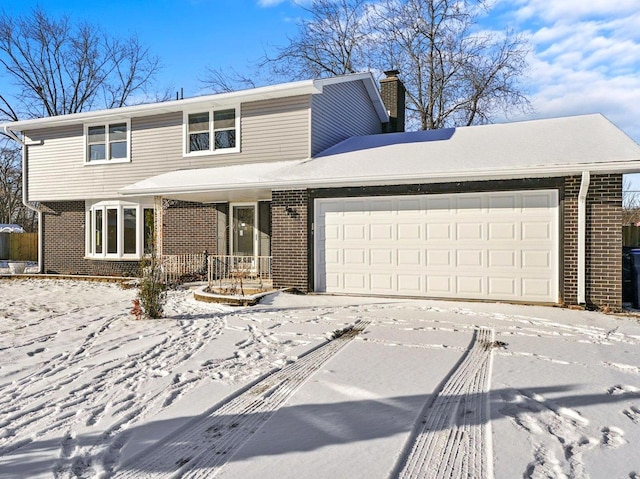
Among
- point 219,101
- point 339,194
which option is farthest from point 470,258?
point 219,101

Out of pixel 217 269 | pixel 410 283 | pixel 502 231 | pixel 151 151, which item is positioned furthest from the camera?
pixel 151 151

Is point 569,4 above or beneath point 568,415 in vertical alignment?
above

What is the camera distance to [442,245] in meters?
9.66

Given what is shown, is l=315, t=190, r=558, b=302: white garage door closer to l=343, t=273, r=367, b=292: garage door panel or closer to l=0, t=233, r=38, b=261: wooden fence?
l=343, t=273, r=367, b=292: garage door panel

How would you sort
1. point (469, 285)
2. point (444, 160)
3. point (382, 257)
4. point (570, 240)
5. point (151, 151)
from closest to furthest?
point (570, 240), point (469, 285), point (444, 160), point (382, 257), point (151, 151)

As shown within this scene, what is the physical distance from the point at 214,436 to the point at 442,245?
23.6ft

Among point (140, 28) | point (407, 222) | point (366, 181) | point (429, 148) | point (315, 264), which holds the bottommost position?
point (315, 264)

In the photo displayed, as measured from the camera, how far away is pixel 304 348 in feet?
19.5

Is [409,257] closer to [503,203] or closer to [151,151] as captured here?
[503,203]

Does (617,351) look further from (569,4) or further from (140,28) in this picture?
(140,28)

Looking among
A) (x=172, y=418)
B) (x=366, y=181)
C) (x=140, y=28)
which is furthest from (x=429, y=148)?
(x=140, y=28)

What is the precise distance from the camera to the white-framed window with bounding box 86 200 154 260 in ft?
50.1

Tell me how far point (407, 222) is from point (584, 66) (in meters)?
8.32

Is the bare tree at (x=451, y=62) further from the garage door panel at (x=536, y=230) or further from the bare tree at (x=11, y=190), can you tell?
the bare tree at (x=11, y=190)
